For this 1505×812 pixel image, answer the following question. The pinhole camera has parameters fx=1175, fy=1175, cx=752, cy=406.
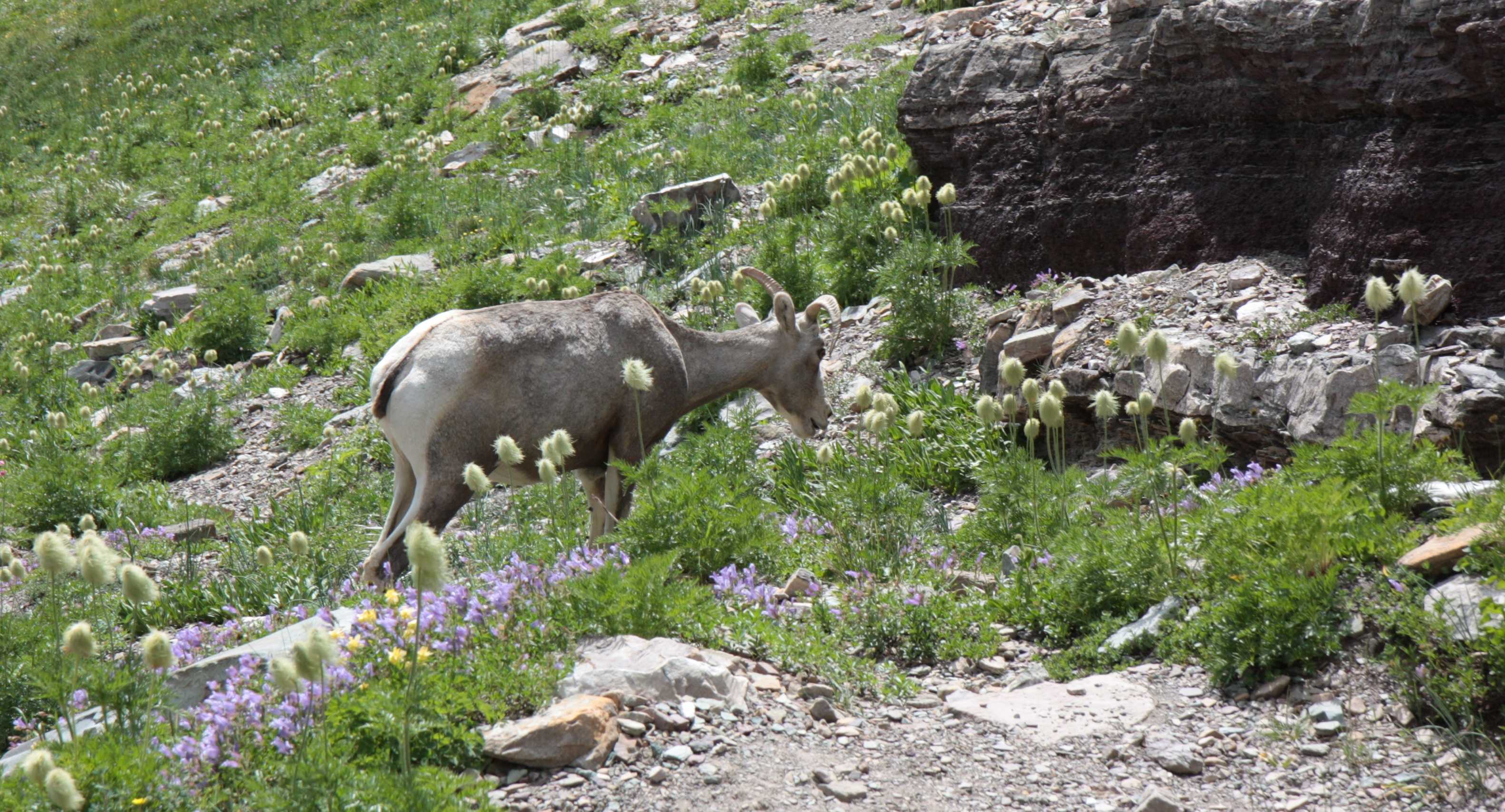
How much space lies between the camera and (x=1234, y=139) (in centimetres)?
848

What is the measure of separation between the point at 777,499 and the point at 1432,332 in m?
4.17

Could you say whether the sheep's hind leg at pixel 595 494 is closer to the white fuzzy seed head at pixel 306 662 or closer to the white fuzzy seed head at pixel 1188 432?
the white fuzzy seed head at pixel 1188 432

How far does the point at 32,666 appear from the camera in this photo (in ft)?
13.5

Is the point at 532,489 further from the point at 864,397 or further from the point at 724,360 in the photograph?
the point at 864,397

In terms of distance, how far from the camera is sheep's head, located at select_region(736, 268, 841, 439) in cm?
904

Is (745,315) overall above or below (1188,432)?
below

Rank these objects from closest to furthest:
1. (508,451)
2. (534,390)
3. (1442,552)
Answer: (1442,552) → (508,451) → (534,390)

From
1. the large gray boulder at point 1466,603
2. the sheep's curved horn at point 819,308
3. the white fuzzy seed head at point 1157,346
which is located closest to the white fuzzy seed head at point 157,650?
the white fuzzy seed head at point 1157,346

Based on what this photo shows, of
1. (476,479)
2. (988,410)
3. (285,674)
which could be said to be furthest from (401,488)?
(285,674)

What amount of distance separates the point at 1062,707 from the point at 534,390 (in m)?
3.99

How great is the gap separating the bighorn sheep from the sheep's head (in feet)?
0.30

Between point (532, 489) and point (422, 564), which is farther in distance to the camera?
point (532, 489)

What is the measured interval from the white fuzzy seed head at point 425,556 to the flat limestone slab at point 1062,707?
2368 mm

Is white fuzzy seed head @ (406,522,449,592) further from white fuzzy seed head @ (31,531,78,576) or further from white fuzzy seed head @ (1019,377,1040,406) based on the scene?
white fuzzy seed head @ (1019,377,1040,406)
